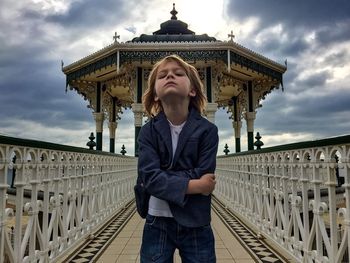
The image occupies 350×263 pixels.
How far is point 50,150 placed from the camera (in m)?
3.14

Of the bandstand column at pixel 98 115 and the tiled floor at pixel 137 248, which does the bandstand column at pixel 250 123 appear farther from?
the tiled floor at pixel 137 248

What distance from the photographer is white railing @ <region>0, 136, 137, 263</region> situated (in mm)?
2367

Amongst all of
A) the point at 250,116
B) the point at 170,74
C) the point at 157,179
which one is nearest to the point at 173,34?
the point at 250,116

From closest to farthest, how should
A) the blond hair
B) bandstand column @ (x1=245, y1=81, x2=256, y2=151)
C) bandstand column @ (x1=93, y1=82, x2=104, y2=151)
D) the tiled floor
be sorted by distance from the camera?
1. the blond hair
2. the tiled floor
3. bandstand column @ (x1=245, y1=81, x2=256, y2=151)
4. bandstand column @ (x1=93, y1=82, x2=104, y2=151)

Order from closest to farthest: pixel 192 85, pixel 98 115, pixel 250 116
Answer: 1. pixel 192 85
2. pixel 250 116
3. pixel 98 115

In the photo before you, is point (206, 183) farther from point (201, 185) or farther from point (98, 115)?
point (98, 115)

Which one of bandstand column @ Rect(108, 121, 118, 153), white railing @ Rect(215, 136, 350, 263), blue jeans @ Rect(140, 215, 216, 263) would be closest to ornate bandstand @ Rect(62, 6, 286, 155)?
bandstand column @ Rect(108, 121, 118, 153)

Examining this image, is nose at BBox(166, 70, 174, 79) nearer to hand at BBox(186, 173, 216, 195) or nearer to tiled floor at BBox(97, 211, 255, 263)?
hand at BBox(186, 173, 216, 195)

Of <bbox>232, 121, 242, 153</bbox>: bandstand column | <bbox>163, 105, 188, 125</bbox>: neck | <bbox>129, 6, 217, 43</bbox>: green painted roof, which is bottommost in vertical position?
<bbox>163, 105, 188, 125</bbox>: neck

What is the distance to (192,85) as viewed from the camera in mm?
1625

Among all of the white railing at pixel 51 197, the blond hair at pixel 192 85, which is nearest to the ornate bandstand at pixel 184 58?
the white railing at pixel 51 197

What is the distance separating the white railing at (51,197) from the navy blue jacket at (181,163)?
131 cm

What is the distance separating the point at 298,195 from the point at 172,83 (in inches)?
133

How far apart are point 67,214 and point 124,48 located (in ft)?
30.4
